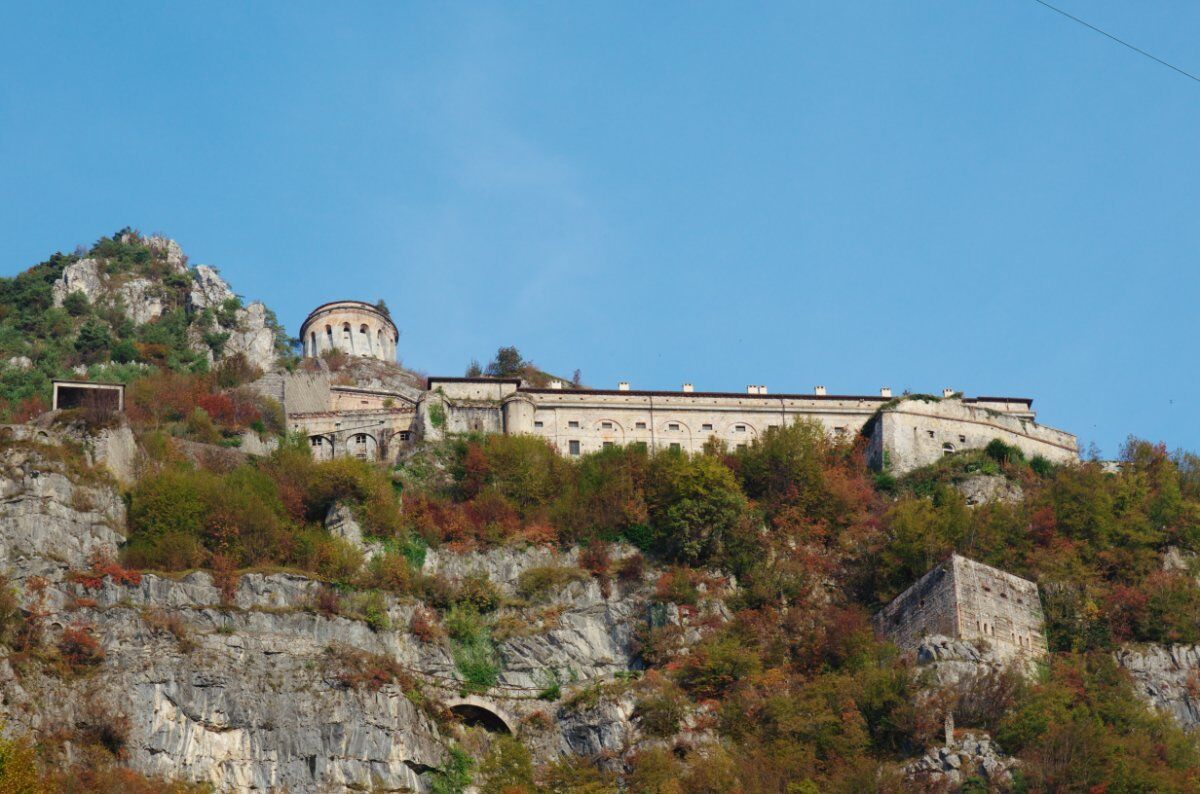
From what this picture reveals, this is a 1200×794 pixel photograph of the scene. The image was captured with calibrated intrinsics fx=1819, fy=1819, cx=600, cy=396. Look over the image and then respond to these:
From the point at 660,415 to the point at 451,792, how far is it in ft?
83.5

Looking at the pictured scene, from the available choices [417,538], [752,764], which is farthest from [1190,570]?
[417,538]

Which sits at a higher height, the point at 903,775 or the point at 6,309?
the point at 6,309

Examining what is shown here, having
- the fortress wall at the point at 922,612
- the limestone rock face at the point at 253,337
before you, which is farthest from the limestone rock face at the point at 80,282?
the fortress wall at the point at 922,612

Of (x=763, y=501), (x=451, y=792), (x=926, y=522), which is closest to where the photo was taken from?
(x=451, y=792)

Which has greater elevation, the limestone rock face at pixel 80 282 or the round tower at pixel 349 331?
the limestone rock face at pixel 80 282

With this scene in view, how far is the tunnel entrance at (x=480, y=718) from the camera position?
178 ft

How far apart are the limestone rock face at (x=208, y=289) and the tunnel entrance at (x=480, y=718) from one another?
2060 inches

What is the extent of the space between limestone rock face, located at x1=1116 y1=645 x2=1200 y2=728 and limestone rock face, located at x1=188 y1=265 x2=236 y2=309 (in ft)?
201

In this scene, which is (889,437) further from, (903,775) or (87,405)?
(87,405)

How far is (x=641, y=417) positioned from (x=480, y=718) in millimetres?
21338

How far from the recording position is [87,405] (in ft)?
218

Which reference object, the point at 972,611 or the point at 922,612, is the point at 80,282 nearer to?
the point at 922,612

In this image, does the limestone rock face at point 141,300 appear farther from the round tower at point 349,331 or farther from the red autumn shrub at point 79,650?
the red autumn shrub at point 79,650

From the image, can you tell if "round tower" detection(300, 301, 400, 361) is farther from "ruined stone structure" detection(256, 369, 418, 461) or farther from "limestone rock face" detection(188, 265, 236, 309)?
"ruined stone structure" detection(256, 369, 418, 461)
